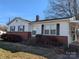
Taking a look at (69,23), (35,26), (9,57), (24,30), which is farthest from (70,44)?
(9,57)

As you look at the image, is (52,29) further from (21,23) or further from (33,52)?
(33,52)

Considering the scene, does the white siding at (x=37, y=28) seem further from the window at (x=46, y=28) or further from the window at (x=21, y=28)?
the window at (x=21, y=28)

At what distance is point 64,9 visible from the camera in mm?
39219

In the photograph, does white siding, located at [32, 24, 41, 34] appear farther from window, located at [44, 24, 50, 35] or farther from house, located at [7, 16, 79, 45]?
window, located at [44, 24, 50, 35]

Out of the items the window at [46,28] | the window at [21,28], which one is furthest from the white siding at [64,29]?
the window at [21,28]

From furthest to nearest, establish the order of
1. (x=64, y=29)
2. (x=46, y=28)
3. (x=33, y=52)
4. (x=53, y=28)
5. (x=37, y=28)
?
(x=37, y=28) → (x=46, y=28) → (x=53, y=28) → (x=64, y=29) → (x=33, y=52)

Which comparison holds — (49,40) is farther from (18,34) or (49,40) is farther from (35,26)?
(18,34)

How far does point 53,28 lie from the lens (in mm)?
24062

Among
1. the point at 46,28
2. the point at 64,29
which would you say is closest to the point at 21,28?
the point at 46,28

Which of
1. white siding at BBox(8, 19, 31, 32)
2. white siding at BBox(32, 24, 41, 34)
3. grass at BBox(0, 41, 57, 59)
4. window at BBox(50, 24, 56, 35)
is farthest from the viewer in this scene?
white siding at BBox(8, 19, 31, 32)

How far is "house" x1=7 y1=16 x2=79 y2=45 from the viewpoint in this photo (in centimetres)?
2223

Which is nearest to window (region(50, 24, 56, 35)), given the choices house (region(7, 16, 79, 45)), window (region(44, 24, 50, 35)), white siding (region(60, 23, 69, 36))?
house (region(7, 16, 79, 45))

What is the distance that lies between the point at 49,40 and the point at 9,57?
37.6 ft

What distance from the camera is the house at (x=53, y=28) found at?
22234 millimetres
